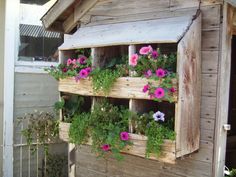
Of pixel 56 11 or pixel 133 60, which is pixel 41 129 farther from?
pixel 133 60

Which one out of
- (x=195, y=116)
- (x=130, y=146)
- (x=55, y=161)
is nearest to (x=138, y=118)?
(x=130, y=146)

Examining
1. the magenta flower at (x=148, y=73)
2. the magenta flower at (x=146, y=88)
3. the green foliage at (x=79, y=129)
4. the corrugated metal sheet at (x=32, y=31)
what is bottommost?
the green foliage at (x=79, y=129)

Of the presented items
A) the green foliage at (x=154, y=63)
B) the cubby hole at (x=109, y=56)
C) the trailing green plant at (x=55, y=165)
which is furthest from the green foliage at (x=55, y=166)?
the green foliage at (x=154, y=63)

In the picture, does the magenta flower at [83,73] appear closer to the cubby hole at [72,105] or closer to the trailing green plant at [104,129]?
the trailing green plant at [104,129]

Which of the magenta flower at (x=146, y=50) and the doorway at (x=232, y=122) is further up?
the magenta flower at (x=146, y=50)

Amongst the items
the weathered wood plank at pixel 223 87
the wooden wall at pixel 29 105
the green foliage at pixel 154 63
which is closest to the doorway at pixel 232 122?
the weathered wood plank at pixel 223 87

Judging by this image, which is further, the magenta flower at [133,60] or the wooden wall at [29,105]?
the wooden wall at [29,105]

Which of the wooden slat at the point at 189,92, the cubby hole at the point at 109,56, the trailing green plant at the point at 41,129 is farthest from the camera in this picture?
the trailing green plant at the point at 41,129

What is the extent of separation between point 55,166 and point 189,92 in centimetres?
324

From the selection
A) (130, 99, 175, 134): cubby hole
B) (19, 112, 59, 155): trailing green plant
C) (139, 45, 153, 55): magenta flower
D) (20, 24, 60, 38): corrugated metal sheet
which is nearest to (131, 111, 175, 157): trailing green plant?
(130, 99, 175, 134): cubby hole

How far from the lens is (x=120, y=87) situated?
11.3 feet

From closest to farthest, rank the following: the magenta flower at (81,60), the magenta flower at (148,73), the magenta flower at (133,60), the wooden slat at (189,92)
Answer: the wooden slat at (189,92) < the magenta flower at (148,73) < the magenta flower at (133,60) < the magenta flower at (81,60)

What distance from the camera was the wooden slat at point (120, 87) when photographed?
10.7ft

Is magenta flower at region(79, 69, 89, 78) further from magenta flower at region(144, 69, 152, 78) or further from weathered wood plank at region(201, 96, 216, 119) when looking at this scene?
weathered wood plank at region(201, 96, 216, 119)
